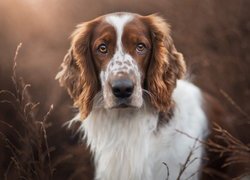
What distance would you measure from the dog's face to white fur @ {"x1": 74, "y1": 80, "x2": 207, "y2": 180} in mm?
152

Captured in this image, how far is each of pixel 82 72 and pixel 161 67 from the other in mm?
534

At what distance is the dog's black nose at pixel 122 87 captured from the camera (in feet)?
14.9

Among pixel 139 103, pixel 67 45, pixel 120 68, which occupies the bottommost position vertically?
pixel 67 45

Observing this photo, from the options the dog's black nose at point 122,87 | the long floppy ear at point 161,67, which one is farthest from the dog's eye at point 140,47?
the dog's black nose at point 122,87

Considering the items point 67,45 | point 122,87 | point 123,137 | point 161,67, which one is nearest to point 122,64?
point 122,87

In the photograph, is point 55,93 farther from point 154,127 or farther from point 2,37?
point 154,127

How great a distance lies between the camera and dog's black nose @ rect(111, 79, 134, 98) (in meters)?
4.53

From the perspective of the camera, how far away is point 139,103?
15.4 feet

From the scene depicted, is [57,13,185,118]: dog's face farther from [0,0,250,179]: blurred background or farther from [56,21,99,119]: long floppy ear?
[0,0,250,179]: blurred background

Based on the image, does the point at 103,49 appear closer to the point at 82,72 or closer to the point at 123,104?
the point at 82,72

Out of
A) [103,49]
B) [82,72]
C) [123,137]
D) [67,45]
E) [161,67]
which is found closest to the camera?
[103,49]

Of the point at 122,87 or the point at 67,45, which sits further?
the point at 67,45

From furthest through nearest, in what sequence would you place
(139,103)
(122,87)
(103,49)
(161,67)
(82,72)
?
(82,72) → (161,67) → (103,49) → (139,103) → (122,87)

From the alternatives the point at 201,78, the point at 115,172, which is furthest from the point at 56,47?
the point at 115,172
